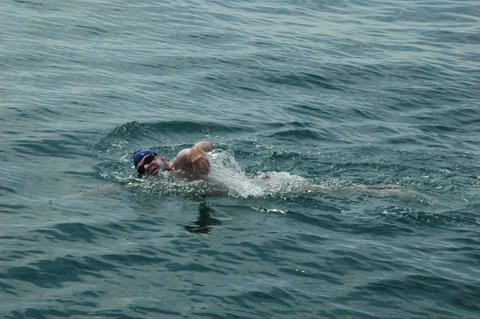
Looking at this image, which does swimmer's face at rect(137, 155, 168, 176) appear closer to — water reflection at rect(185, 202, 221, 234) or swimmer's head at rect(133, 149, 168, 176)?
swimmer's head at rect(133, 149, 168, 176)

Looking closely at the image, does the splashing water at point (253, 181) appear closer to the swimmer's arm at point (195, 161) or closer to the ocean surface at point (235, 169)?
the ocean surface at point (235, 169)

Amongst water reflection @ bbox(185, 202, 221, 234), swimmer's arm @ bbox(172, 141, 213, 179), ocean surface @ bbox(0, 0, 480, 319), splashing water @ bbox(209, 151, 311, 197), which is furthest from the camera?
splashing water @ bbox(209, 151, 311, 197)

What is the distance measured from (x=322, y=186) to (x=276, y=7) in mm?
17223

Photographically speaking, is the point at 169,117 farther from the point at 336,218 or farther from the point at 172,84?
the point at 336,218

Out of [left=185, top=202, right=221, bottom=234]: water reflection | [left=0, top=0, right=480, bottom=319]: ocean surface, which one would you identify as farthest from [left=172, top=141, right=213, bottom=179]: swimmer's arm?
[left=185, top=202, right=221, bottom=234]: water reflection

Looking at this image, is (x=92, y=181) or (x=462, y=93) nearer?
(x=92, y=181)

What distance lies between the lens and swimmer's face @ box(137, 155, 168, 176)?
14.0 metres

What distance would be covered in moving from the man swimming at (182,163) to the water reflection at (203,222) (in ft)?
1.90

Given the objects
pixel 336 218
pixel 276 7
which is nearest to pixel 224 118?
pixel 336 218

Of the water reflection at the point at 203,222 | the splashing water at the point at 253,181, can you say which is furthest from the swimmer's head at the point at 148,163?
the water reflection at the point at 203,222

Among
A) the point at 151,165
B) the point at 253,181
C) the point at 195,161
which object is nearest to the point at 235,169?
the point at 253,181

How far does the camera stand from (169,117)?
1797cm

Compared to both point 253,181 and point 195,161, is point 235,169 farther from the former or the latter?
point 195,161

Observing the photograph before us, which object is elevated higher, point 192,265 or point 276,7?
point 276,7
